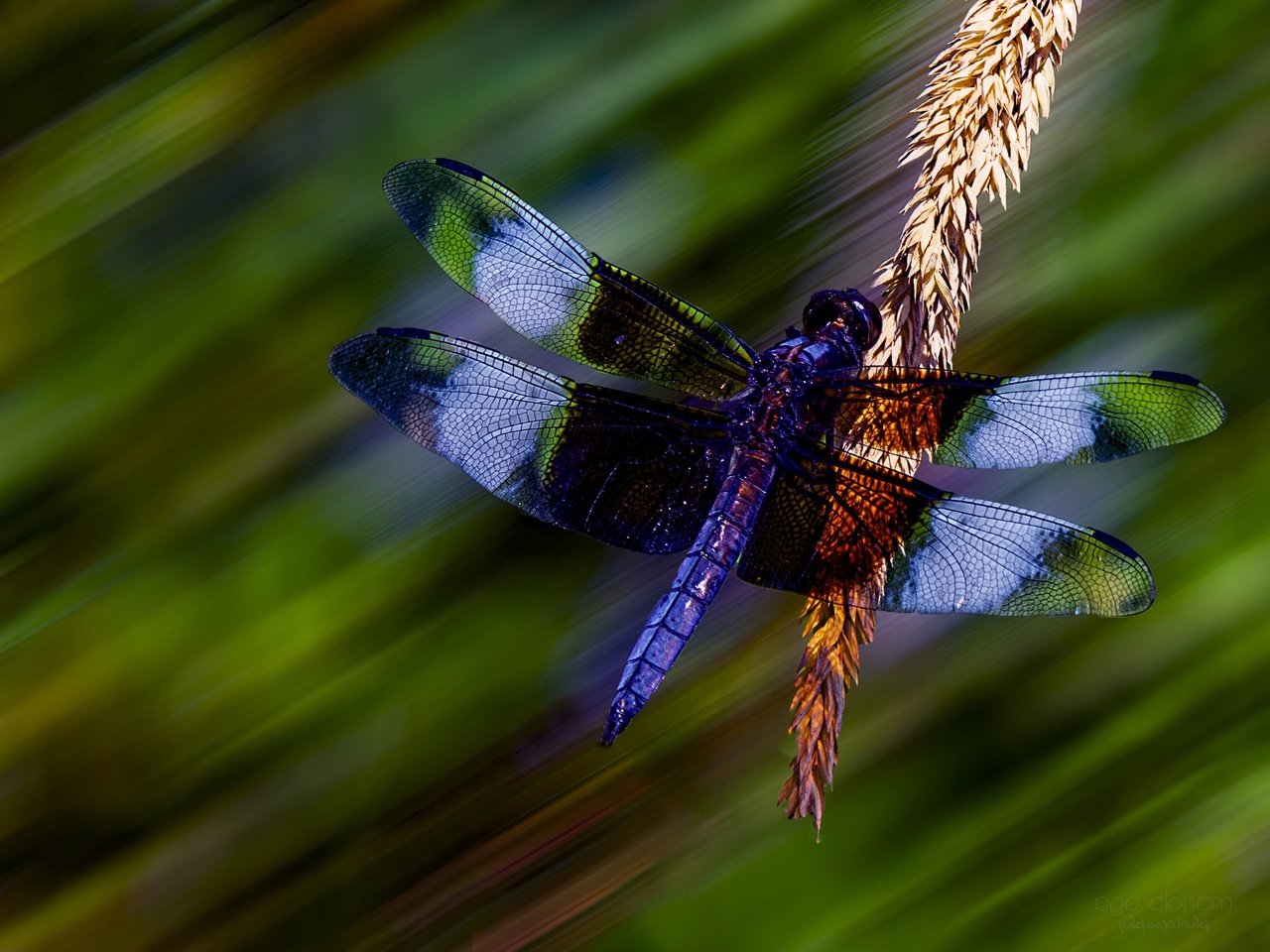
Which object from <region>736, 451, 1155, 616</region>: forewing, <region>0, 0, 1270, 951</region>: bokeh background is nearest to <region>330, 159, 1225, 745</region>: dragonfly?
<region>736, 451, 1155, 616</region>: forewing

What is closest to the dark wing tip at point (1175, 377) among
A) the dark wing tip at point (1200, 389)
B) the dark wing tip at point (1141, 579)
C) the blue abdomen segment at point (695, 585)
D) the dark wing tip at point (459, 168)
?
the dark wing tip at point (1200, 389)

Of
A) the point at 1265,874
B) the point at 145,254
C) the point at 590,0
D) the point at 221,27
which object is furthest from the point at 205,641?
the point at 1265,874

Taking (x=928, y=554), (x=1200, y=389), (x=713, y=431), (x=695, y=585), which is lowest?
(x=695, y=585)

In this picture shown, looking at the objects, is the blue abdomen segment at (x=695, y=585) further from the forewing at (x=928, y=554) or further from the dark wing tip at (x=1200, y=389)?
the dark wing tip at (x=1200, y=389)

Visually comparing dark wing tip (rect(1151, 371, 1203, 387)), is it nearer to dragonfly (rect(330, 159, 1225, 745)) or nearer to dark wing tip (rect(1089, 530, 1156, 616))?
dragonfly (rect(330, 159, 1225, 745))

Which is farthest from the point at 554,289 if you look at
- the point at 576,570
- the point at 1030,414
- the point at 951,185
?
the point at 1030,414

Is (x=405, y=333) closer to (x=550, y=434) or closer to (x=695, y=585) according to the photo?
(x=550, y=434)

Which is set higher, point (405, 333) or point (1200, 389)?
point (1200, 389)
